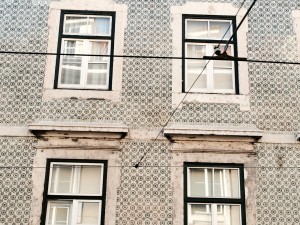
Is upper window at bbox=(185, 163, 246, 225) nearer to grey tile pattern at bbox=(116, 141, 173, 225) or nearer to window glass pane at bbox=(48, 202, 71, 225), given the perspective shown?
grey tile pattern at bbox=(116, 141, 173, 225)

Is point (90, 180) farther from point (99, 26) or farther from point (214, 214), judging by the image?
point (99, 26)

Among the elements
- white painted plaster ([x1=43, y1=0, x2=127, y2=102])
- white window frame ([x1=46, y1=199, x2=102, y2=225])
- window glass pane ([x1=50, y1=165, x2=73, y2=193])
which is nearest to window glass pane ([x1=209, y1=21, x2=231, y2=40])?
white painted plaster ([x1=43, y1=0, x2=127, y2=102])

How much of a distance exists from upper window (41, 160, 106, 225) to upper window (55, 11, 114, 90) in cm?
149

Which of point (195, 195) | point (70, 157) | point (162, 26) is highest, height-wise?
point (162, 26)

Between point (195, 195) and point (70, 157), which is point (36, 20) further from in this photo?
point (195, 195)

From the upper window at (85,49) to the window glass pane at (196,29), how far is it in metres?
1.45

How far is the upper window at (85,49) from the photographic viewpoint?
8.71 m

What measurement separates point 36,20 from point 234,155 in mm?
4404

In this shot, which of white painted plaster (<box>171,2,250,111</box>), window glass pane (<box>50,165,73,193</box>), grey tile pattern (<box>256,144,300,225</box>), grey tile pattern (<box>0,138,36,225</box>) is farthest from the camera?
white painted plaster (<box>171,2,250,111</box>)

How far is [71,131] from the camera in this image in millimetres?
8078

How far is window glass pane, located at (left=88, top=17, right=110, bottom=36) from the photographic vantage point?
9008mm

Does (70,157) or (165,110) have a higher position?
(165,110)

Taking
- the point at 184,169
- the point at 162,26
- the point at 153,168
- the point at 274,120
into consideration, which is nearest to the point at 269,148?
the point at 274,120

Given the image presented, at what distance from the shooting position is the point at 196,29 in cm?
911
